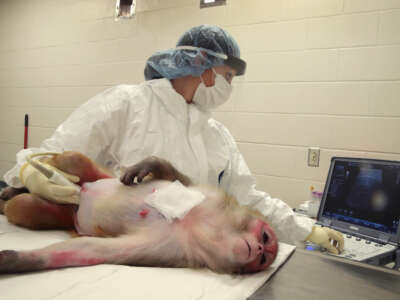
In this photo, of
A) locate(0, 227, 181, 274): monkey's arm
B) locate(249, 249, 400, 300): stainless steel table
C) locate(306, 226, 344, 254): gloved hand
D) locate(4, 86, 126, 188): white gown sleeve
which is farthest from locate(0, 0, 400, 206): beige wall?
locate(0, 227, 181, 274): monkey's arm

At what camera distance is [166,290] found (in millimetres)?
677

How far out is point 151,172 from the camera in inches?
42.9

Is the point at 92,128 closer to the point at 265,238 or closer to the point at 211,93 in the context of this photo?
the point at 211,93

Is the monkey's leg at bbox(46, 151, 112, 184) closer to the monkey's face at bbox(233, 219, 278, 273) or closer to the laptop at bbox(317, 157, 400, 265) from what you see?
the monkey's face at bbox(233, 219, 278, 273)

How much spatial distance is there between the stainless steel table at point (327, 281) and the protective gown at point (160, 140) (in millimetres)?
565

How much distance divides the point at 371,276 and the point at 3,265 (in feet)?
2.87

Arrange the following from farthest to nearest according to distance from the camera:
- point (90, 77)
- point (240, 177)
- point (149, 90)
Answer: point (90, 77), point (240, 177), point (149, 90)

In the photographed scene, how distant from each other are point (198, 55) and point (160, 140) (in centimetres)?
51

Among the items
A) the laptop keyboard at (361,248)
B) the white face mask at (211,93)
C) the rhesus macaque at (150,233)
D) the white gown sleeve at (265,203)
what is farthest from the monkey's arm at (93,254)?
the white face mask at (211,93)

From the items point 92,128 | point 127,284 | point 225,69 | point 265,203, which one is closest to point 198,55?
point 225,69

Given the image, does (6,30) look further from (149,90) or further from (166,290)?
(166,290)

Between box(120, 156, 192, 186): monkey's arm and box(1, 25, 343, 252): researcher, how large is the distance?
0.46 metres

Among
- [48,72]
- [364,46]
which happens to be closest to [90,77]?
[48,72]

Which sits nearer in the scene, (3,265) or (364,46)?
(3,265)
